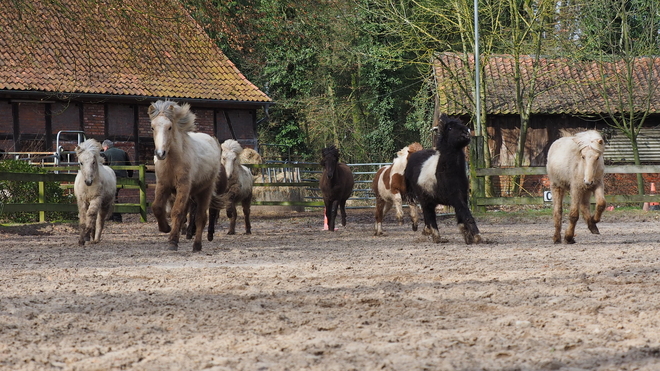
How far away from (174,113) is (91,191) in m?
3.10

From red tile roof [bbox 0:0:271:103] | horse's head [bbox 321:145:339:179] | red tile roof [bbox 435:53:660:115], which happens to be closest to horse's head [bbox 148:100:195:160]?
red tile roof [bbox 0:0:271:103]

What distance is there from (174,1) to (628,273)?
970 cm

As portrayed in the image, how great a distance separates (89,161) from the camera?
13.8 meters

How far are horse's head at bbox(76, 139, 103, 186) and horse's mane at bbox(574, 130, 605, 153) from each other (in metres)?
7.37

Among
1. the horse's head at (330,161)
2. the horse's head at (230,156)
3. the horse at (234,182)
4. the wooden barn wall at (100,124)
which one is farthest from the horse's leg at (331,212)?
the wooden barn wall at (100,124)

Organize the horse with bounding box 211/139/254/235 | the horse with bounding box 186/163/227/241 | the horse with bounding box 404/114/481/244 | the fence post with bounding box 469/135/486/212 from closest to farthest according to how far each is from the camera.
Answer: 1. the horse with bounding box 404/114/481/244
2. the horse with bounding box 186/163/227/241
3. the horse with bounding box 211/139/254/235
4. the fence post with bounding box 469/135/486/212

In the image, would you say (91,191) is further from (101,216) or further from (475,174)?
(475,174)

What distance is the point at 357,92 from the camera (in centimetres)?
4222

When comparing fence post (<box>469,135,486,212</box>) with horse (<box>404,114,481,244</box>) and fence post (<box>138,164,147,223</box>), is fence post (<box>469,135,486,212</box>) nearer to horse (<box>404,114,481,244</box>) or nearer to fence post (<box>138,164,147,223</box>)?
fence post (<box>138,164,147,223</box>)

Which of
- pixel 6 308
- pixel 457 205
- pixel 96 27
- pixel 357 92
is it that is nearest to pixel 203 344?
pixel 6 308

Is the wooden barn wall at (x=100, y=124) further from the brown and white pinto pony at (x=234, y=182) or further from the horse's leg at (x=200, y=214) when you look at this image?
the horse's leg at (x=200, y=214)

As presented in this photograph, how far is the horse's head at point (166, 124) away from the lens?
11103 mm

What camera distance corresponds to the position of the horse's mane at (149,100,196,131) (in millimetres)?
11484

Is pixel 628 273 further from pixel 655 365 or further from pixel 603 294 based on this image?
pixel 655 365
